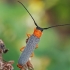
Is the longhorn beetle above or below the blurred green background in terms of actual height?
below

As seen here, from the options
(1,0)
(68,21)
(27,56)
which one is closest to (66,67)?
(68,21)

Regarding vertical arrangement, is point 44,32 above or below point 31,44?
above

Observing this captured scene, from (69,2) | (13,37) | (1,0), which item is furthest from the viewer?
(69,2)

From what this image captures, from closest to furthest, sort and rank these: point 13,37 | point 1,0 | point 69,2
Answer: point 13,37 < point 1,0 < point 69,2

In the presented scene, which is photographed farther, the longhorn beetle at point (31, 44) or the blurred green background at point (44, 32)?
the blurred green background at point (44, 32)

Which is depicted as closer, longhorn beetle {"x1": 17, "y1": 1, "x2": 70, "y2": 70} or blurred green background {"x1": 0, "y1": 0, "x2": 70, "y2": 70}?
longhorn beetle {"x1": 17, "y1": 1, "x2": 70, "y2": 70}

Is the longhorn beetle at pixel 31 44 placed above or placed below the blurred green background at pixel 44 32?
below

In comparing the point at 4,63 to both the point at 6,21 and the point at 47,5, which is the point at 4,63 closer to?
the point at 6,21

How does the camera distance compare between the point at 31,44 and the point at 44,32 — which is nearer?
the point at 31,44
